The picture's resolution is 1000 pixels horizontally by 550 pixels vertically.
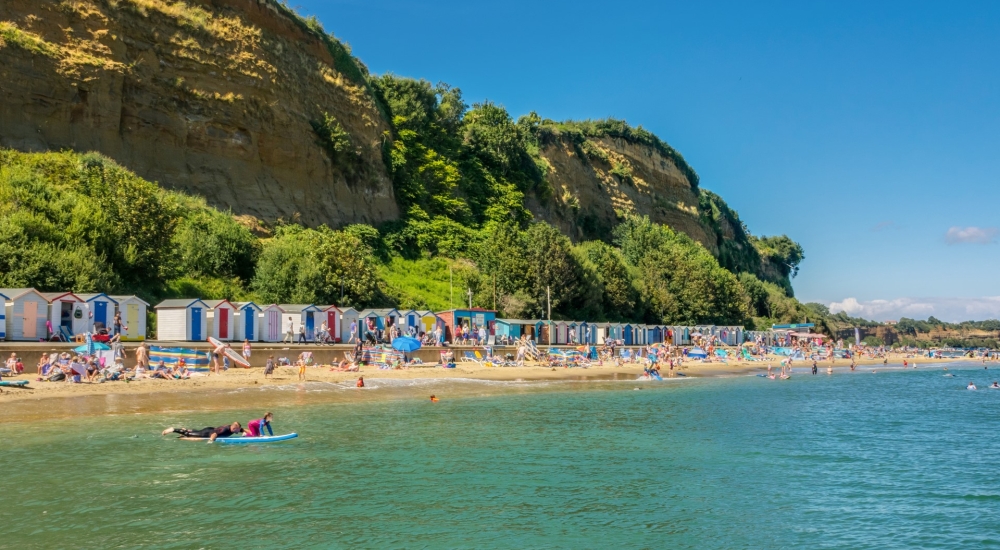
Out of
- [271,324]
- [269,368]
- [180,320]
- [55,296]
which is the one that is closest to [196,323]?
[180,320]

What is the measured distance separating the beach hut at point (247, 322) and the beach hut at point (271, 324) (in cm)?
18

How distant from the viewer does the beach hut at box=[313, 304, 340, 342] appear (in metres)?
37.9

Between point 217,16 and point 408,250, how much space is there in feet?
68.1

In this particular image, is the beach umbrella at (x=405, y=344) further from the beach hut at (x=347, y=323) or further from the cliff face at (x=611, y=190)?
the cliff face at (x=611, y=190)

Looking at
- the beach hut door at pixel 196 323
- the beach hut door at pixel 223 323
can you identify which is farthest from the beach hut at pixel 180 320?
the beach hut door at pixel 223 323

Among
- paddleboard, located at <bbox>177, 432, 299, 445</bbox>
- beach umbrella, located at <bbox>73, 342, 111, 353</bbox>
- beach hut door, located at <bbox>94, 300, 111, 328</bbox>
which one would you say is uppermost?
beach hut door, located at <bbox>94, 300, 111, 328</bbox>

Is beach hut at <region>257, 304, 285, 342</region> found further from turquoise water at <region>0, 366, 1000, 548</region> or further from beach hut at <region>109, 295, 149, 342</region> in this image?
turquoise water at <region>0, 366, 1000, 548</region>

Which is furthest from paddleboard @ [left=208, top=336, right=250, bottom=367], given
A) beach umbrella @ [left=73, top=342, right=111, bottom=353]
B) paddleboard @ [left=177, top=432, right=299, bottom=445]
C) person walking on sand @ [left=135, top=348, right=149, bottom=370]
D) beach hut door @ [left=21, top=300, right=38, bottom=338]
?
paddleboard @ [left=177, top=432, right=299, bottom=445]

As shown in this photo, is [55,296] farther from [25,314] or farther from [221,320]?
[221,320]

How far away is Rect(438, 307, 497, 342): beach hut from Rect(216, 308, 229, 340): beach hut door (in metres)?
14.4

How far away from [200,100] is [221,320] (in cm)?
1964

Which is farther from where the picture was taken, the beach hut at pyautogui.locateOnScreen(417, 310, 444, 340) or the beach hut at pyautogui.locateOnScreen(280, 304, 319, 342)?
the beach hut at pyautogui.locateOnScreen(417, 310, 444, 340)

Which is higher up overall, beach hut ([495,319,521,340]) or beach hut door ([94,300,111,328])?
beach hut door ([94,300,111,328])

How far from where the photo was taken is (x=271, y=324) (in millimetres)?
36000
